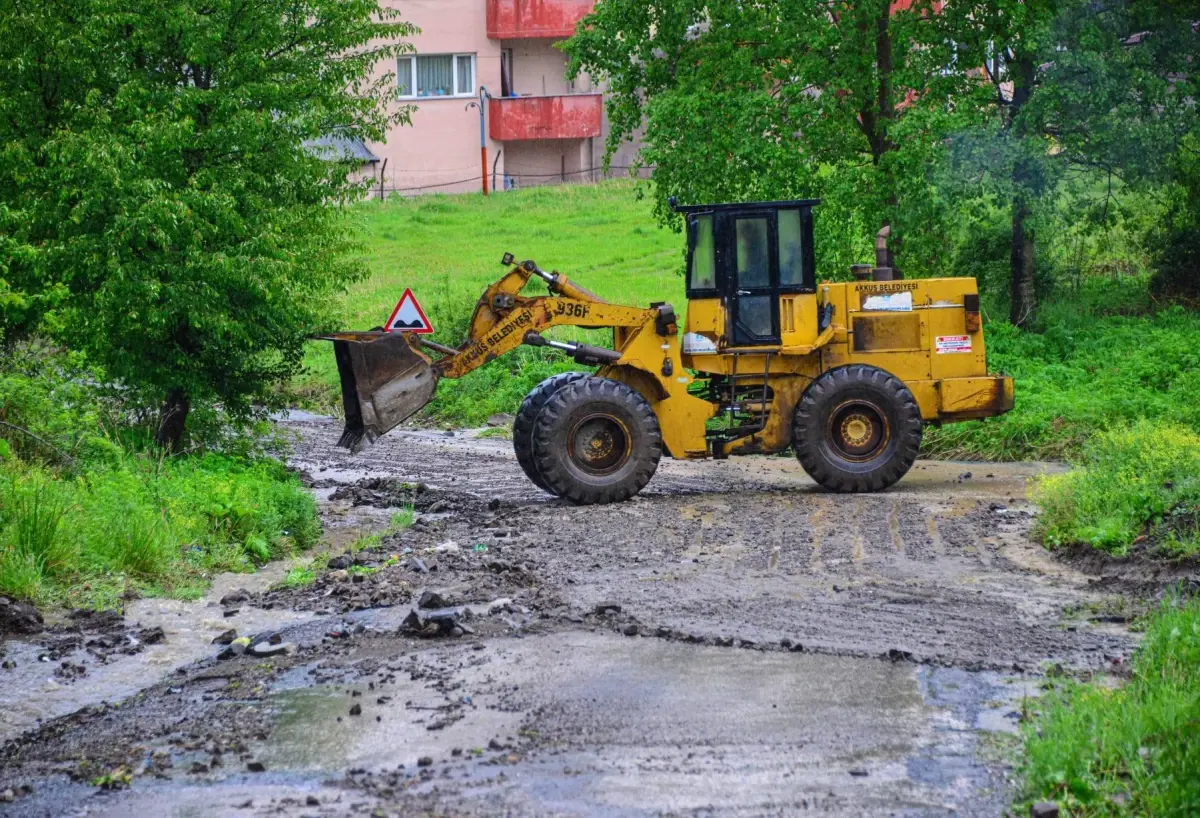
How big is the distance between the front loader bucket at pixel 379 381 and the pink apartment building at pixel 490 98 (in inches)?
1193

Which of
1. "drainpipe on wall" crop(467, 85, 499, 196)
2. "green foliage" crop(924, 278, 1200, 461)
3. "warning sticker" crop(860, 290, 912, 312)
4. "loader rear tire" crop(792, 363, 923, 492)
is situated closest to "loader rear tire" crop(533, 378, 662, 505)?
"loader rear tire" crop(792, 363, 923, 492)

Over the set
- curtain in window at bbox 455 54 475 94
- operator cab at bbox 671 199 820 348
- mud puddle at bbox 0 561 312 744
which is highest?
curtain in window at bbox 455 54 475 94

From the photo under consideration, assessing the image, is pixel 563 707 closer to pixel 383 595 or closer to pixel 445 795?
Answer: pixel 445 795

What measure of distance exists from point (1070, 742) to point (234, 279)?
414 inches

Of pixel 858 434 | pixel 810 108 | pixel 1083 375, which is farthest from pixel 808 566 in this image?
pixel 810 108

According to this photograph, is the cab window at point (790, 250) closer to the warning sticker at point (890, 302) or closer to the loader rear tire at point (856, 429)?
the warning sticker at point (890, 302)

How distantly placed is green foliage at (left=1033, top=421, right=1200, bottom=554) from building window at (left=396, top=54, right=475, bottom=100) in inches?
1358

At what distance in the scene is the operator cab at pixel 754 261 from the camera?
16.0m

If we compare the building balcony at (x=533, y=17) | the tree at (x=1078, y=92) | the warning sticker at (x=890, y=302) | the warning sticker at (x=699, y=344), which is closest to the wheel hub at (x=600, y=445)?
the warning sticker at (x=699, y=344)

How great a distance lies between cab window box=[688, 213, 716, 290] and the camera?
52.6ft

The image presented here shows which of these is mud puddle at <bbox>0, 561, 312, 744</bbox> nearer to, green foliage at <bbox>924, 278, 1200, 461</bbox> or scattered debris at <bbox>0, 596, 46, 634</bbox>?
scattered debris at <bbox>0, 596, 46, 634</bbox>

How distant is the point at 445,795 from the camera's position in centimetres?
689

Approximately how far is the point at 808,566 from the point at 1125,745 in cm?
518

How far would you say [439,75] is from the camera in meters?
46.1
